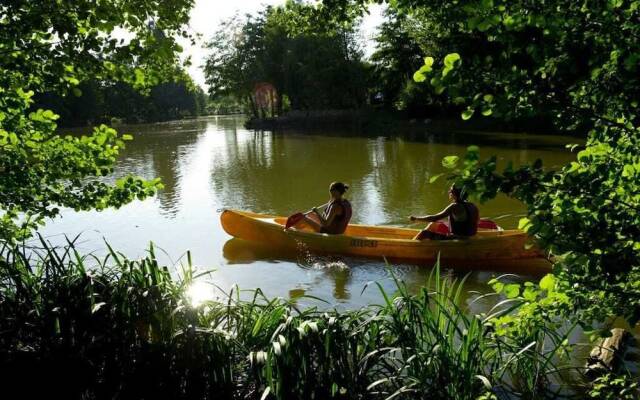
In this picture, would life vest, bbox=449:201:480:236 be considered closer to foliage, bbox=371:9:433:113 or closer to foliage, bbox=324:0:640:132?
foliage, bbox=324:0:640:132

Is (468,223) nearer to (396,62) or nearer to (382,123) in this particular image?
(382,123)

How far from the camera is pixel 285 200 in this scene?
13508 millimetres

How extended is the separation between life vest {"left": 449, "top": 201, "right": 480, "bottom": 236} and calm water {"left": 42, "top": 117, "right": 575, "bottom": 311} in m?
0.56

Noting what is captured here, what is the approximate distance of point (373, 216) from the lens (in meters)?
11.4

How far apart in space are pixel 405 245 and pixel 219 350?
4876 mm

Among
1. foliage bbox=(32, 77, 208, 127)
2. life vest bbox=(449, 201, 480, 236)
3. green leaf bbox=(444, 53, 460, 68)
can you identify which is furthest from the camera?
foliage bbox=(32, 77, 208, 127)

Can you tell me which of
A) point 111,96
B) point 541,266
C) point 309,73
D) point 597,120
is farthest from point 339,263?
point 111,96

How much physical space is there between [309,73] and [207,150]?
49.5 feet

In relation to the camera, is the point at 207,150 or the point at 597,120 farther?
the point at 207,150

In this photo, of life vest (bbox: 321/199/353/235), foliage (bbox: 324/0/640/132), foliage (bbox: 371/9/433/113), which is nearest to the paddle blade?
life vest (bbox: 321/199/353/235)

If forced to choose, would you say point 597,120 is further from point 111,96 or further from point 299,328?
point 111,96

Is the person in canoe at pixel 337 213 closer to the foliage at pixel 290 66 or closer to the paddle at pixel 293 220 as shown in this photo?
the paddle at pixel 293 220

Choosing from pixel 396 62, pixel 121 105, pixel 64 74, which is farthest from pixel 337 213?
pixel 121 105

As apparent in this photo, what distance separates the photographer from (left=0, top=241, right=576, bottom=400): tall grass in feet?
9.93
